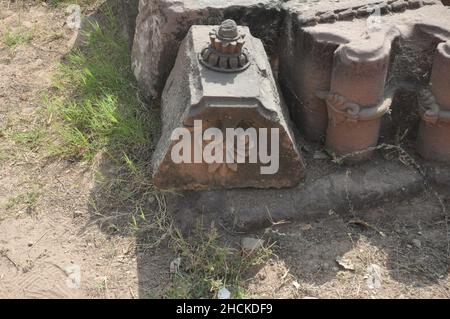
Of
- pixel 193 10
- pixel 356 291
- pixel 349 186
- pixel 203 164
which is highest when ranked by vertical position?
pixel 193 10

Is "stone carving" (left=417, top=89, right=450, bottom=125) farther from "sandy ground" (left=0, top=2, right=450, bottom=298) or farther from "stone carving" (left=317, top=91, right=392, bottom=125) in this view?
"sandy ground" (left=0, top=2, right=450, bottom=298)

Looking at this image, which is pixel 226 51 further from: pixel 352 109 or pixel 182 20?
pixel 352 109

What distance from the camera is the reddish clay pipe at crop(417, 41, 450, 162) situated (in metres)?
2.93

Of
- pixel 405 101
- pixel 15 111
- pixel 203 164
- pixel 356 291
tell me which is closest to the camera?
pixel 356 291

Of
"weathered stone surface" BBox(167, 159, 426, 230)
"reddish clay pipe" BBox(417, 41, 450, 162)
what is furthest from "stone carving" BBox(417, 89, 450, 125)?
"weathered stone surface" BBox(167, 159, 426, 230)

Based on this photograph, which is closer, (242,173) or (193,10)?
(242,173)

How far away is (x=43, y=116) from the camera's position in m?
3.85

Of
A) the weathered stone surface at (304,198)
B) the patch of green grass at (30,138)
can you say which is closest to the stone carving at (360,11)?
the weathered stone surface at (304,198)

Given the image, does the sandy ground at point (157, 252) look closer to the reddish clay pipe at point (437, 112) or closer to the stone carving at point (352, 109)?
the reddish clay pipe at point (437, 112)

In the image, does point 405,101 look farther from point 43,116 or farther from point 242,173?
point 43,116

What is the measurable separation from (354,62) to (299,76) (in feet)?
1.48

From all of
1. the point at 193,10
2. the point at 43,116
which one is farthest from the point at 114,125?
the point at 193,10

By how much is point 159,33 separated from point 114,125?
67cm

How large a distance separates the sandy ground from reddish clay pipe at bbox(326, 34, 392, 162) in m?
0.41
